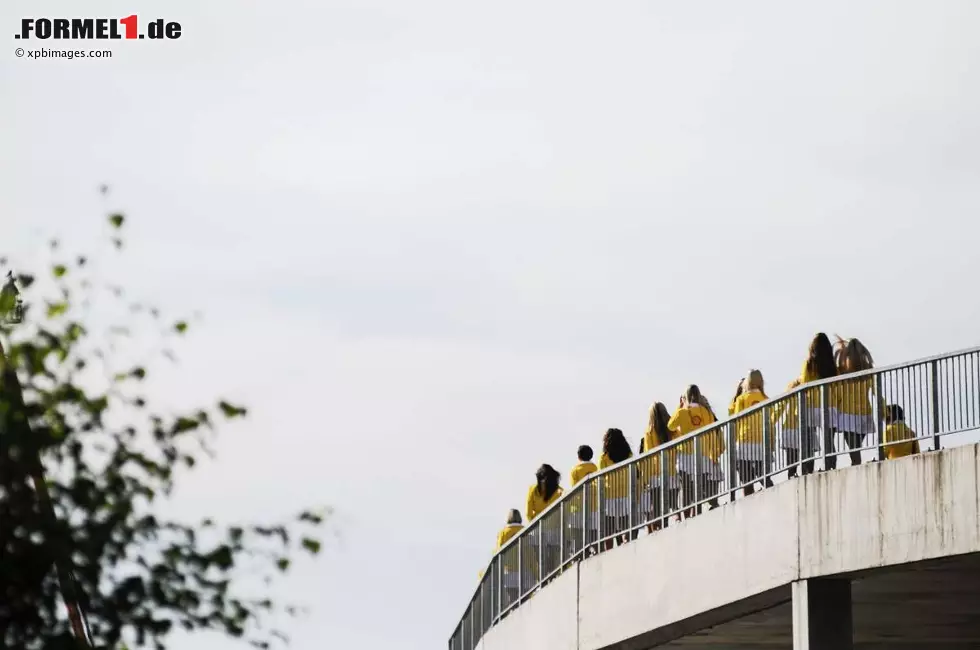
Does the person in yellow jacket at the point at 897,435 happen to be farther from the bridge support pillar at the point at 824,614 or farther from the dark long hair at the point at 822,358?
the bridge support pillar at the point at 824,614

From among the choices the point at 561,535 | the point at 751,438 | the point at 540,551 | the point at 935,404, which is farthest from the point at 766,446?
the point at 540,551

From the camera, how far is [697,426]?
25.5 m

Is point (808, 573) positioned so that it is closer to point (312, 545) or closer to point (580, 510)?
point (580, 510)

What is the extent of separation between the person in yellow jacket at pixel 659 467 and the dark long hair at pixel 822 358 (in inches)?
134

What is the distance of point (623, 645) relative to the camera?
29.0 meters

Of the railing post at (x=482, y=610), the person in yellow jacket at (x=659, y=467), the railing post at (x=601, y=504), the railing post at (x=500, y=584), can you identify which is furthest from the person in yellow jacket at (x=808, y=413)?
the railing post at (x=482, y=610)

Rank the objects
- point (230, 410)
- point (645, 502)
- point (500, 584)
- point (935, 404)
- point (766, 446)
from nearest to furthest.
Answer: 1. point (230, 410)
2. point (935, 404)
3. point (766, 446)
4. point (645, 502)
5. point (500, 584)

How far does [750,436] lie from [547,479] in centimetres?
790

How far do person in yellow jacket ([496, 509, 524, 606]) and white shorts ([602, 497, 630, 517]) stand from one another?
5910 millimetres

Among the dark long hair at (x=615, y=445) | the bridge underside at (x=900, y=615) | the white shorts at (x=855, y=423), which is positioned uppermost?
the dark long hair at (x=615, y=445)

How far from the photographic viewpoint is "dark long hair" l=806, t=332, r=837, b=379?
2248cm

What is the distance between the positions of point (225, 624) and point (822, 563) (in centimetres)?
1328

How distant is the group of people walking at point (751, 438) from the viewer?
21.8 m

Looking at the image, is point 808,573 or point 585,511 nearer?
point 808,573
